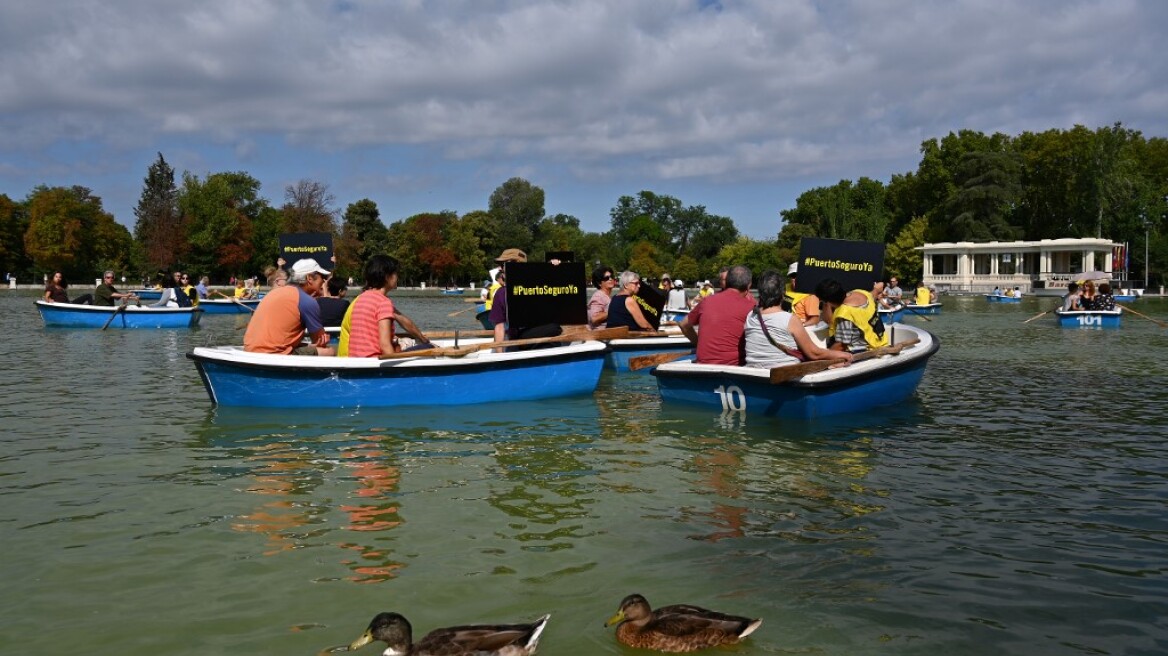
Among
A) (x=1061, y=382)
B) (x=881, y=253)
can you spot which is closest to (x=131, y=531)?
(x=881, y=253)

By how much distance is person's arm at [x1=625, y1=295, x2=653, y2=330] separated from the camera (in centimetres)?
1510

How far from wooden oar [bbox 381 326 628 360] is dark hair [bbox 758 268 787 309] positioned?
2.99 metres

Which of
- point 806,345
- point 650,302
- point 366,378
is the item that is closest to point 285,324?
point 366,378

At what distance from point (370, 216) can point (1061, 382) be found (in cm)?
9989

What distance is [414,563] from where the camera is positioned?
576 centimetres

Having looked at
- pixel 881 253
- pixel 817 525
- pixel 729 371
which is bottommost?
pixel 817 525

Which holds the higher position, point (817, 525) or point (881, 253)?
point (881, 253)

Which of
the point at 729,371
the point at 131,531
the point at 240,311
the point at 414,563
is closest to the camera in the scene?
the point at 414,563

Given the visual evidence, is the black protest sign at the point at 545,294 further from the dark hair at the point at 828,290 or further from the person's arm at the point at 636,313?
the dark hair at the point at 828,290

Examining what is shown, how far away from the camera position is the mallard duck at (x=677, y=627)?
4453 mm

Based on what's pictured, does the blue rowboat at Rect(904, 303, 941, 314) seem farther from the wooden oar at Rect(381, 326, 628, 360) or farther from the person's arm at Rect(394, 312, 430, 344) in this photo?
the person's arm at Rect(394, 312, 430, 344)

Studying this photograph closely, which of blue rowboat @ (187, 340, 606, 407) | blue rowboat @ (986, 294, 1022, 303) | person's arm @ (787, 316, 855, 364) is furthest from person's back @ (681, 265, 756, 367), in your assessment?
blue rowboat @ (986, 294, 1022, 303)

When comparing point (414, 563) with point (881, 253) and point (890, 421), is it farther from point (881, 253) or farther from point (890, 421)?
point (881, 253)

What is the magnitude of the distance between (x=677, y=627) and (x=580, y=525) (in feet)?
7.22
